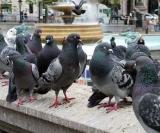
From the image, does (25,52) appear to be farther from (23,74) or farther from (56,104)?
(56,104)

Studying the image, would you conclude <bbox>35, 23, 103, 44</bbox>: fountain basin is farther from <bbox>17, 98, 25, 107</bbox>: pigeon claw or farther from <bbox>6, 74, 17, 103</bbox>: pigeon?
<bbox>17, 98, 25, 107</bbox>: pigeon claw

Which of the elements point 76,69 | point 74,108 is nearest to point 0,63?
point 76,69

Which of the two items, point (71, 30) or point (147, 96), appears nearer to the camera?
point (147, 96)

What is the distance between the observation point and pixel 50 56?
610 centimetres

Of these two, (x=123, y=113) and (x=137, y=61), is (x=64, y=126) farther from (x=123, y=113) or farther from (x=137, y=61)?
(x=137, y=61)

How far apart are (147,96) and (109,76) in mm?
1303

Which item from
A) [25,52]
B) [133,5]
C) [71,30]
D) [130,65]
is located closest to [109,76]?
[130,65]

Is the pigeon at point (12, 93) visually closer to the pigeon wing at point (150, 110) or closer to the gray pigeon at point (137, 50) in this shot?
the gray pigeon at point (137, 50)

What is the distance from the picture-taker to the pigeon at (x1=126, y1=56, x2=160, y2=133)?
3.58 metres

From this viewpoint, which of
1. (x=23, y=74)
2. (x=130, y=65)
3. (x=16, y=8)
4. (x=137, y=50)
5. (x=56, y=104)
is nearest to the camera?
(x=130, y=65)

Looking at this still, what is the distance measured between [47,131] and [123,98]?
0.88 meters

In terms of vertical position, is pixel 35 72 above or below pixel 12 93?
above

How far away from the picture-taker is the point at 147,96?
3.65 metres

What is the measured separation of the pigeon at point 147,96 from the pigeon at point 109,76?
1.04 metres
